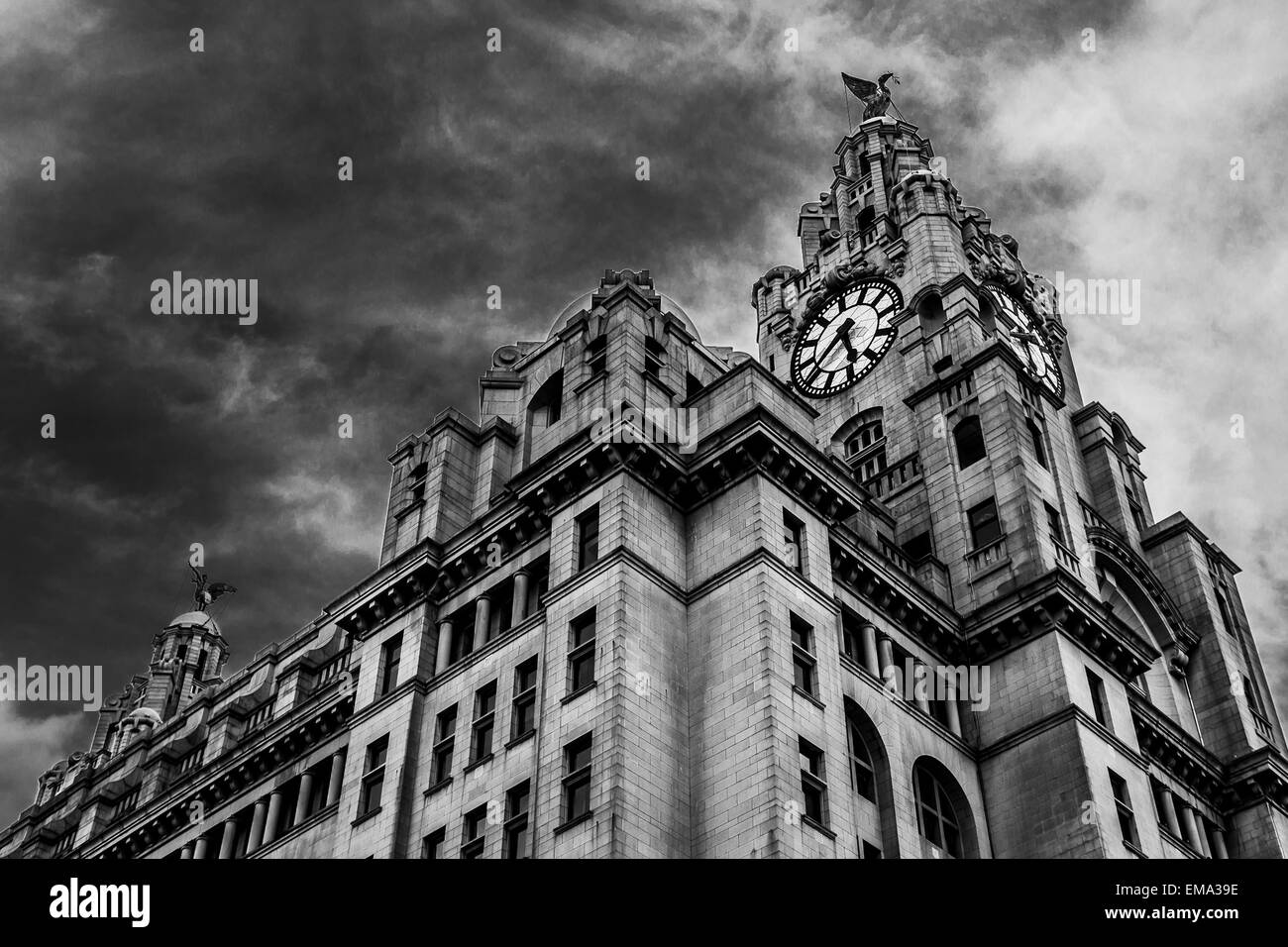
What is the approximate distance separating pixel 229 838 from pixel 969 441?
34.2 metres

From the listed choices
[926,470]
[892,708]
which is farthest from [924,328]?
[892,708]

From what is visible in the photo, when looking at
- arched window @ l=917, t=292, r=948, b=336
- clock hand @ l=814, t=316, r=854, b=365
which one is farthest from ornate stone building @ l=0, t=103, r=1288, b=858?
clock hand @ l=814, t=316, r=854, b=365

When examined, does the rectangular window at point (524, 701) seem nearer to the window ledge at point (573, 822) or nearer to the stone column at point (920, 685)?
the window ledge at point (573, 822)

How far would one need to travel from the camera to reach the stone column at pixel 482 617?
163ft

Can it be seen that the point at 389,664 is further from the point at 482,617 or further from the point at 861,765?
the point at 861,765

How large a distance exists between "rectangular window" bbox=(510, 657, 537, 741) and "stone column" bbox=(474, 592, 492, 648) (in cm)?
287

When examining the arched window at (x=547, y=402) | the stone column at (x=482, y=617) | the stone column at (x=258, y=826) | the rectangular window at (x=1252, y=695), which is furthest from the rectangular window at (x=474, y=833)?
the rectangular window at (x=1252, y=695)

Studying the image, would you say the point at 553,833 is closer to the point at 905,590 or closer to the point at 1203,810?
the point at 905,590

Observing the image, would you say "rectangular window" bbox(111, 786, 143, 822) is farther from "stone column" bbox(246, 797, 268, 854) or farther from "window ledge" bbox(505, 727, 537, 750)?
"window ledge" bbox(505, 727, 537, 750)

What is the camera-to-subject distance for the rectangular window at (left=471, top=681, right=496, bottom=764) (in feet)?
153

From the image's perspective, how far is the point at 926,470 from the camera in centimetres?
6306

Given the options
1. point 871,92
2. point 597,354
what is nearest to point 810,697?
point 597,354

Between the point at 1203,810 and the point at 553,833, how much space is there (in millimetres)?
31289
